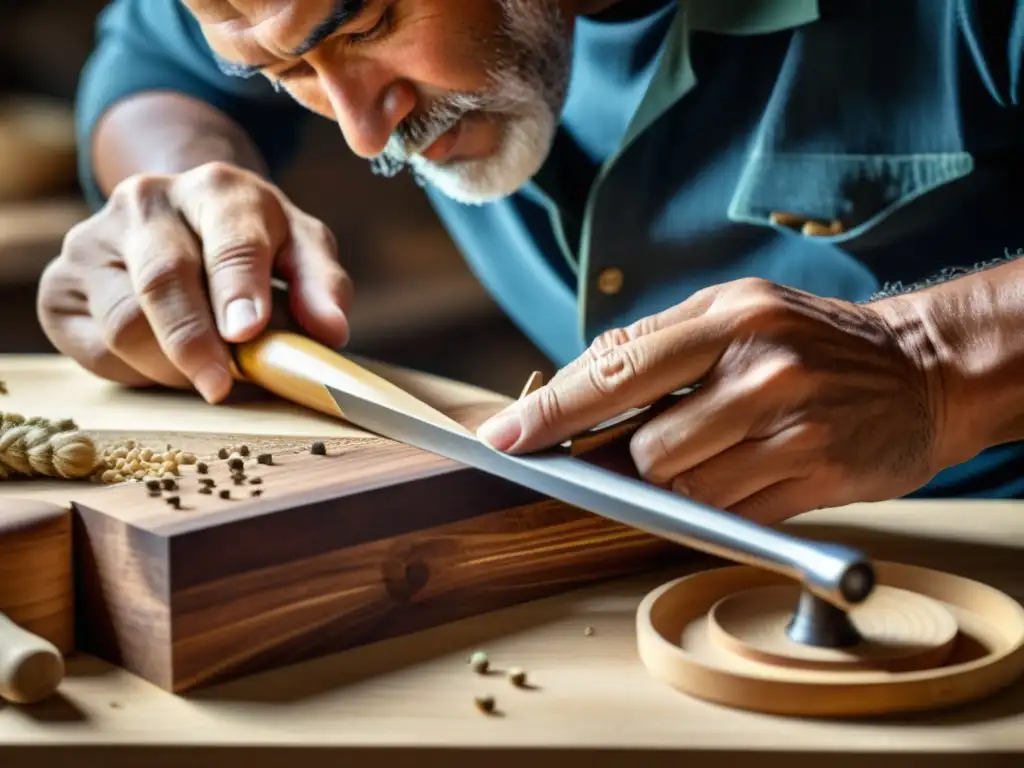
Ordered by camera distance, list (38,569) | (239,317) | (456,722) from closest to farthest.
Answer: (456,722)
(38,569)
(239,317)

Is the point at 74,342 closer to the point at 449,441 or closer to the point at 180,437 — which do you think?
the point at 180,437

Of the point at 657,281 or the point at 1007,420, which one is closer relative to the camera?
the point at 1007,420

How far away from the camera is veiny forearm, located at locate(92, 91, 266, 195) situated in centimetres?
217

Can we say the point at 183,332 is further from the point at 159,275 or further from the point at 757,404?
the point at 757,404

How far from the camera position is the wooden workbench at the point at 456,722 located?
0.85 m

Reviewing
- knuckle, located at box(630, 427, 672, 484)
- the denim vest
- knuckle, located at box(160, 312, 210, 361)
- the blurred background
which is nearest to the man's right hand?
knuckle, located at box(160, 312, 210, 361)

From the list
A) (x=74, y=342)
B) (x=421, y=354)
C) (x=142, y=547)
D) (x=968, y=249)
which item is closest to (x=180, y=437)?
(x=74, y=342)

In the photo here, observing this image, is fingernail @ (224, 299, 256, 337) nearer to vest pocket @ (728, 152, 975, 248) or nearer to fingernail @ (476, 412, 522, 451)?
fingernail @ (476, 412, 522, 451)

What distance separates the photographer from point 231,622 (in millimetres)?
969

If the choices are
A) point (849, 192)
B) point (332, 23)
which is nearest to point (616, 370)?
point (332, 23)

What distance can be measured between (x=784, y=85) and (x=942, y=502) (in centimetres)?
69

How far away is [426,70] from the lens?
1.64m

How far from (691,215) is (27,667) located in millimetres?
1328

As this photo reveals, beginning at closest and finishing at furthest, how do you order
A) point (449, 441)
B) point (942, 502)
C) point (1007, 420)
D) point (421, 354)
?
point (449, 441) → point (1007, 420) → point (942, 502) → point (421, 354)
